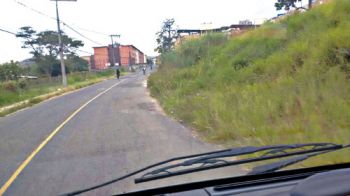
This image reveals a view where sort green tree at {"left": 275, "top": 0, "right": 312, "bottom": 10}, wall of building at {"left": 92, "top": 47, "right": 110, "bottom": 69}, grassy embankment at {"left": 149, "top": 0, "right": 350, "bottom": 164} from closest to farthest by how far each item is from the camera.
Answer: grassy embankment at {"left": 149, "top": 0, "right": 350, "bottom": 164}, green tree at {"left": 275, "top": 0, "right": 312, "bottom": 10}, wall of building at {"left": 92, "top": 47, "right": 110, "bottom": 69}

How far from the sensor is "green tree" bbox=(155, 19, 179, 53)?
42.9m

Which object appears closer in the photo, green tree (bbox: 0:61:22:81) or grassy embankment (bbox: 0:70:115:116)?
grassy embankment (bbox: 0:70:115:116)

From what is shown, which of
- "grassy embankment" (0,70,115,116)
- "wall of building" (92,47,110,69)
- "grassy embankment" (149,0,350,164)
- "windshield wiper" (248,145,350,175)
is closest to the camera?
"windshield wiper" (248,145,350,175)

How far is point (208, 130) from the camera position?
8312mm

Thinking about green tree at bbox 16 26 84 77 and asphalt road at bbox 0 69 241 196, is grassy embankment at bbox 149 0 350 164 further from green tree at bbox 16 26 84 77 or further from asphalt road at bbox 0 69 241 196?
green tree at bbox 16 26 84 77

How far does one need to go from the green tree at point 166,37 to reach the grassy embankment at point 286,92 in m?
27.1

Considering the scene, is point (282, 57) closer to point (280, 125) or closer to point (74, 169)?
point (280, 125)

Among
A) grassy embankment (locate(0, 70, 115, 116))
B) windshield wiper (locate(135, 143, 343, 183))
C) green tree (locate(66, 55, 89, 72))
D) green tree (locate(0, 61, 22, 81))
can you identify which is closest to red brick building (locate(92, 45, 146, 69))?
green tree (locate(66, 55, 89, 72))

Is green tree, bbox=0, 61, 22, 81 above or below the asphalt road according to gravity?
above

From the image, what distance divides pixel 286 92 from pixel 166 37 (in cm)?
3705

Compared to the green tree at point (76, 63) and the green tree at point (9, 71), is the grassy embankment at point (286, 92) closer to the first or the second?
the green tree at point (9, 71)

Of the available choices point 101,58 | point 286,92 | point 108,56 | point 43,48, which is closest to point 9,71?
point 43,48

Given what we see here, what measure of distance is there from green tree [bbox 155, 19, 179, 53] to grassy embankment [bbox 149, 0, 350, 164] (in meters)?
27.1

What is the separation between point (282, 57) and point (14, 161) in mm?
8580
